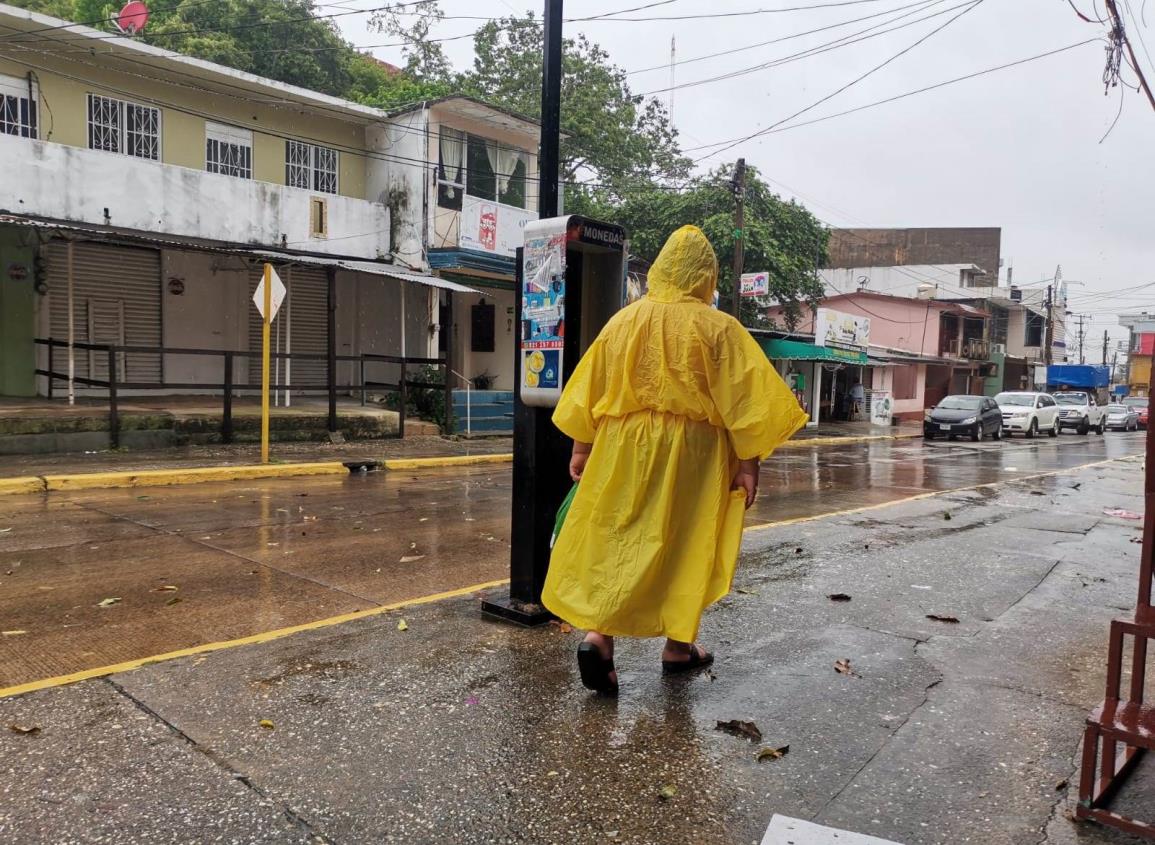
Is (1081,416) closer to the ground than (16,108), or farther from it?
closer to the ground

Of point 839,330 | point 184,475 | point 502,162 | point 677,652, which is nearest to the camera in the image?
point 677,652

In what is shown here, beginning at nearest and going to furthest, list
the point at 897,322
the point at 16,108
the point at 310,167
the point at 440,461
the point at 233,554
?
the point at 233,554
the point at 440,461
the point at 16,108
the point at 310,167
the point at 897,322

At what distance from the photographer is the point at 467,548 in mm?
A: 6809

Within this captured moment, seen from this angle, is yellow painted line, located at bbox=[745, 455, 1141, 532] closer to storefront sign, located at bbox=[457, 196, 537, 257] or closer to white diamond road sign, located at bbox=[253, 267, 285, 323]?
white diamond road sign, located at bbox=[253, 267, 285, 323]

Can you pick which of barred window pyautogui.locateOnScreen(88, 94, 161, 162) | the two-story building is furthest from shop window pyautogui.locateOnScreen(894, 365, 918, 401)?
Result: barred window pyautogui.locateOnScreen(88, 94, 161, 162)

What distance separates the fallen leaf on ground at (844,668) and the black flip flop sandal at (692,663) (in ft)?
1.99

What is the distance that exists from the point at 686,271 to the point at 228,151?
15.7 meters

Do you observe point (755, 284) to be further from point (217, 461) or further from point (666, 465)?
point (666, 465)

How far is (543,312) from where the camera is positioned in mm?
4223

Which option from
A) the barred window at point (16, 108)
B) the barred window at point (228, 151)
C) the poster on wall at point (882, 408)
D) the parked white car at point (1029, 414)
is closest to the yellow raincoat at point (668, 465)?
the barred window at point (16, 108)

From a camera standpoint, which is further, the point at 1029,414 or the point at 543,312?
the point at 1029,414

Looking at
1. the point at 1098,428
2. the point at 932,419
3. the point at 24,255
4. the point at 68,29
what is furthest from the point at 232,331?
the point at 1098,428

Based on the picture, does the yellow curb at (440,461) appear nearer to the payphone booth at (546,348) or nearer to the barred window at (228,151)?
the barred window at (228,151)

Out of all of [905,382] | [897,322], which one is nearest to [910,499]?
[905,382]
